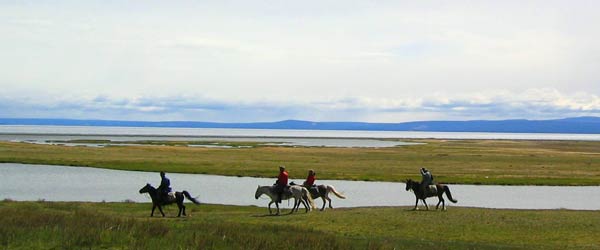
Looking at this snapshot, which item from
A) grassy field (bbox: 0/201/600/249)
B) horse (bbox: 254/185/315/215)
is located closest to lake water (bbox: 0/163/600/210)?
horse (bbox: 254/185/315/215)

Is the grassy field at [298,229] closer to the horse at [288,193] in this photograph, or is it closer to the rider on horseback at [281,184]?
the horse at [288,193]

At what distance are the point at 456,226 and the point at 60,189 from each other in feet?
90.3

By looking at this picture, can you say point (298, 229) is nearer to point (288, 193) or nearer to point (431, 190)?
point (288, 193)

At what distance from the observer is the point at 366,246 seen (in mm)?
18594

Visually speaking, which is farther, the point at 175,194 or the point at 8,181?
the point at 8,181

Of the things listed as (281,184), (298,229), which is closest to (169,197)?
(281,184)

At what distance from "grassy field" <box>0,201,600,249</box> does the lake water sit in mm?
6612

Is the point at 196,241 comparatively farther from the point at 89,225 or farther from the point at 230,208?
the point at 230,208

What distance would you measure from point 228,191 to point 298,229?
73.2 feet

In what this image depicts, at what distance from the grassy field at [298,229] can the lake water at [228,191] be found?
6.61 m

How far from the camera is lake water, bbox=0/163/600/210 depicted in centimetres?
3953

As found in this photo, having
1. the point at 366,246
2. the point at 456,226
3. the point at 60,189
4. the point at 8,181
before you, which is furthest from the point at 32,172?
the point at 366,246

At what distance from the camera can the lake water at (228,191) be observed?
1556 inches

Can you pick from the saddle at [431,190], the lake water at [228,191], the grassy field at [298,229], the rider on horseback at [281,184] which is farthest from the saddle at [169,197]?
the saddle at [431,190]
